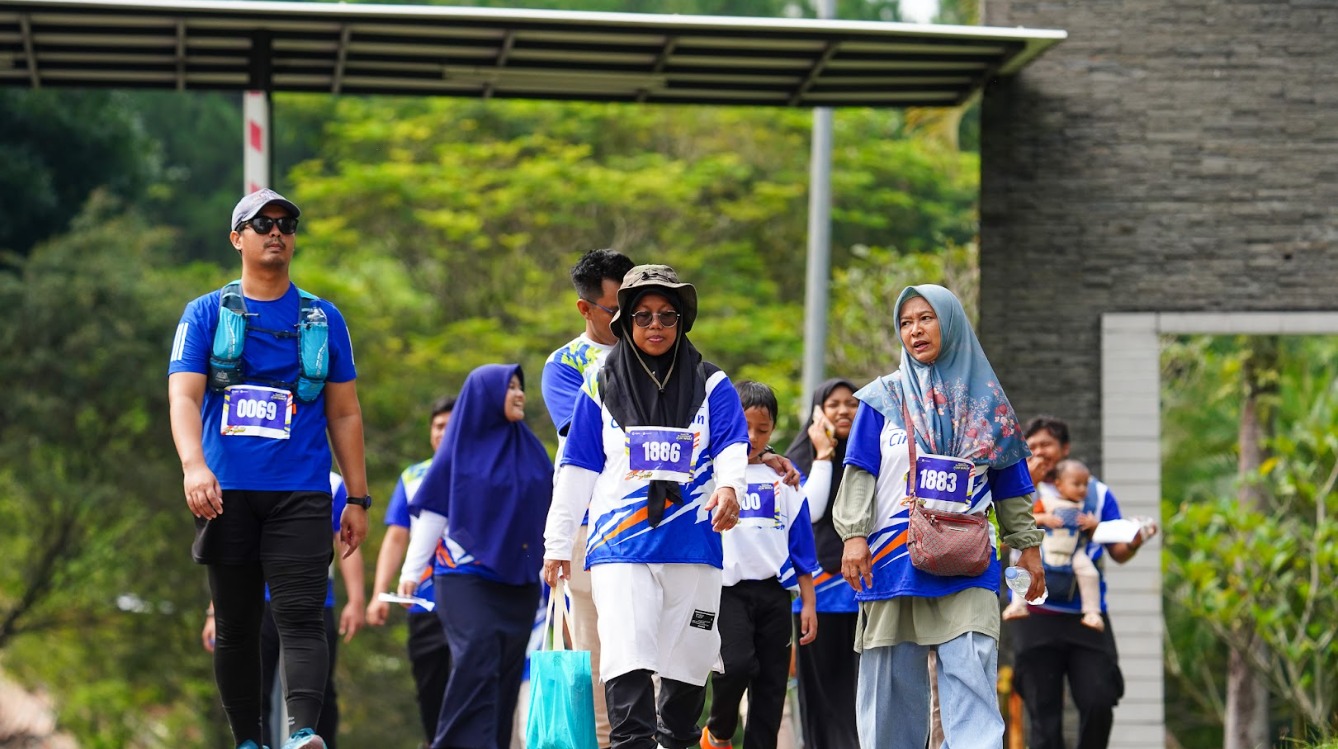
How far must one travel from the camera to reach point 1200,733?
2989 centimetres

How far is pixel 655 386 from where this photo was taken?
716cm

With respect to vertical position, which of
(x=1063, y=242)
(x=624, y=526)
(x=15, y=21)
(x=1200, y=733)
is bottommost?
(x=1200, y=733)

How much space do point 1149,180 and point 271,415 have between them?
23.3 feet

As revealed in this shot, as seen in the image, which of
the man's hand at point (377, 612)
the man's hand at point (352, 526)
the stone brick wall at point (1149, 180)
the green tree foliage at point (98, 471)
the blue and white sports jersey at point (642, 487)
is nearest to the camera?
the blue and white sports jersey at point (642, 487)

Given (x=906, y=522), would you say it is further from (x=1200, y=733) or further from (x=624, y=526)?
(x=1200, y=733)

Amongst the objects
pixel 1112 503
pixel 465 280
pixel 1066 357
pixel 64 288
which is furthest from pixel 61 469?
pixel 1112 503

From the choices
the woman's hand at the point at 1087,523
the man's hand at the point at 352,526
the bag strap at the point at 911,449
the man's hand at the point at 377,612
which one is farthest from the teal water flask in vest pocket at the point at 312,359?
the woman's hand at the point at 1087,523

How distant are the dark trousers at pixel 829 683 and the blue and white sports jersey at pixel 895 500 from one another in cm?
156

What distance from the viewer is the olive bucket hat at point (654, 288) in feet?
→ 23.5

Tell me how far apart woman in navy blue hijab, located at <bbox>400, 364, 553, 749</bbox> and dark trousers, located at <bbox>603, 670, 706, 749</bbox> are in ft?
6.70

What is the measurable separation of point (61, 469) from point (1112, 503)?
20838mm

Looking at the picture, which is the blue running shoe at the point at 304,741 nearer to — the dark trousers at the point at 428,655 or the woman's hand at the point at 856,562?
the woman's hand at the point at 856,562

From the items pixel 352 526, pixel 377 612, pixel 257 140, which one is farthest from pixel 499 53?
pixel 352 526

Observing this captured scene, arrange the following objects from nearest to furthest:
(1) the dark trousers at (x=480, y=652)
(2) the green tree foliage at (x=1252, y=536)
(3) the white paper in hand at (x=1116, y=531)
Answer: (1) the dark trousers at (x=480, y=652)
(3) the white paper in hand at (x=1116, y=531)
(2) the green tree foliage at (x=1252, y=536)
